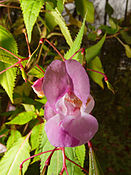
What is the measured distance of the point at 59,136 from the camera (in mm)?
197

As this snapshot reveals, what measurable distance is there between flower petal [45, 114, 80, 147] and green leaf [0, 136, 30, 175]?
0.82 feet

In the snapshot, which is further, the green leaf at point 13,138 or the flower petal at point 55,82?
the green leaf at point 13,138

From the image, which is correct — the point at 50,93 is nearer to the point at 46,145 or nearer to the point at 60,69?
the point at 60,69

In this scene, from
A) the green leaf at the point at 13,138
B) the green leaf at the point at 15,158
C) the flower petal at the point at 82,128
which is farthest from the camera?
the green leaf at the point at 13,138

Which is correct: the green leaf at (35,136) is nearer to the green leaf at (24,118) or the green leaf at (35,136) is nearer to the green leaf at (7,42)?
the green leaf at (24,118)

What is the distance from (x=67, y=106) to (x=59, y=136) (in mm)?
42

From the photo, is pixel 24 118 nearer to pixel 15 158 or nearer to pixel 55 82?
pixel 15 158

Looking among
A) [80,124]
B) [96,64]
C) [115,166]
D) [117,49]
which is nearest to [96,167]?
[80,124]

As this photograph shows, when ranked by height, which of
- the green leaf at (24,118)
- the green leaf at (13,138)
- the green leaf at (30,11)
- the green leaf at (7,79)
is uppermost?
the green leaf at (30,11)

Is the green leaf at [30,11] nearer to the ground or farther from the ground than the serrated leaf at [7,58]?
A: farther from the ground

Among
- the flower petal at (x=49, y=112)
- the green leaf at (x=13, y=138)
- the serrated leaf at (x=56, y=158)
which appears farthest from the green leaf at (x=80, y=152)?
the green leaf at (x=13, y=138)

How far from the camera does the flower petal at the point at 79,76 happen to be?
0.19m

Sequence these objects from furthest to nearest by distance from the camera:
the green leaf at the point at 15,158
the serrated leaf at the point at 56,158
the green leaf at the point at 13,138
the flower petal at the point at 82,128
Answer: the green leaf at the point at 13,138 < the green leaf at the point at 15,158 < the serrated leaf at the point at 56,158 < the flower petal at the point at 82,128

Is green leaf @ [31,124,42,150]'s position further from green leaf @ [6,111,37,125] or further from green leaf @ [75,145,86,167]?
green leaf @ [75,145,86,167]
